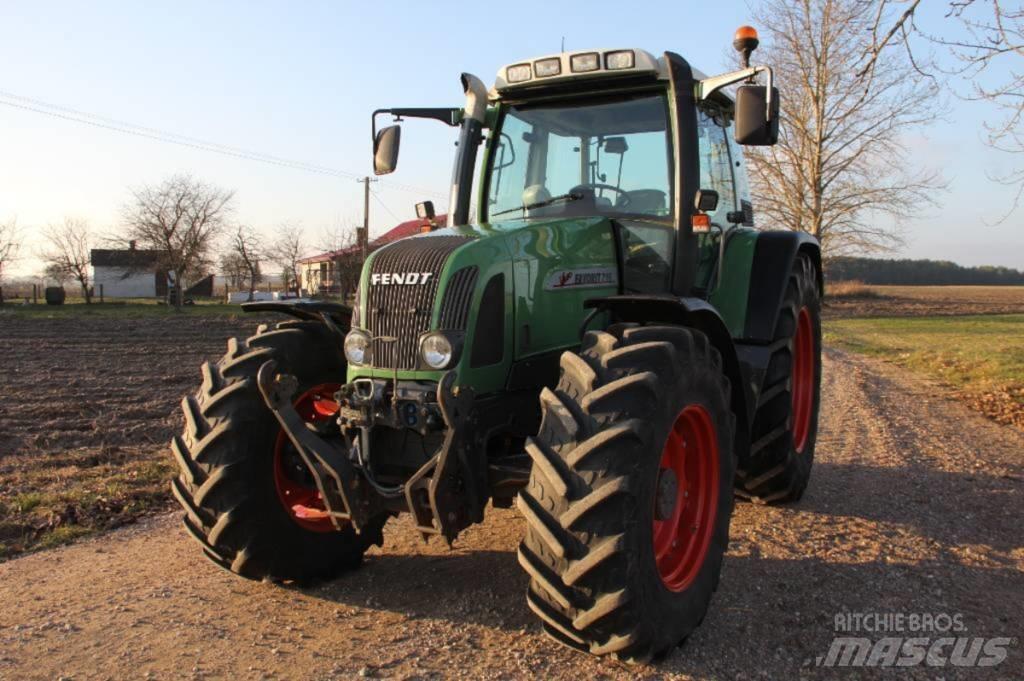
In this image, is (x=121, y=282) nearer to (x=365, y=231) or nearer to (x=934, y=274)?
(x=365, y=231)

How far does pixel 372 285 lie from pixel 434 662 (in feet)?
5.47

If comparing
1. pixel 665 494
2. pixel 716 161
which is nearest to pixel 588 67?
pixel 716 161

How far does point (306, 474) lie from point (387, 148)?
189 centimetres

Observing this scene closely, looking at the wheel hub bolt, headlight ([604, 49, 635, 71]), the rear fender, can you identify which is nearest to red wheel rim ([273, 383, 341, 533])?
the rear fender

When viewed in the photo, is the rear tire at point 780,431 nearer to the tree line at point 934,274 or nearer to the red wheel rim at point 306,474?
the red wheel rim at point 306,474

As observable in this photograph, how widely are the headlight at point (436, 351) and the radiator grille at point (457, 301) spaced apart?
2.7 inches

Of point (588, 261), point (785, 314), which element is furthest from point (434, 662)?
point (785, 314)

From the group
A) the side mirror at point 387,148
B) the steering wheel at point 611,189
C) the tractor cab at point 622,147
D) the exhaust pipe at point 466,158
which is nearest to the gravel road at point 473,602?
the tractor cab at point 622,147

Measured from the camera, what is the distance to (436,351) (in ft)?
12.1

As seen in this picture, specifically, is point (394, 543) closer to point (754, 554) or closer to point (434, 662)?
point (434, 662)

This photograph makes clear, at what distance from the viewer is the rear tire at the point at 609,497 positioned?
3143mm

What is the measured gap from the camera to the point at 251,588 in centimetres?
428

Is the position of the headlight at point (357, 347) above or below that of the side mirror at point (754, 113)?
below

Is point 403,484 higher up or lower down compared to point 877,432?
higher up
